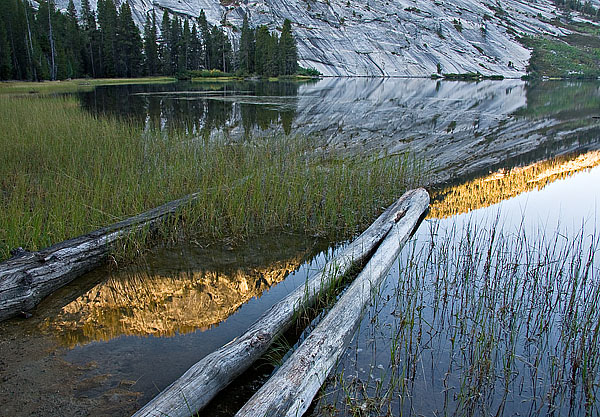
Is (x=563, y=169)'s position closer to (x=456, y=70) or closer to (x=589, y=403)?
(x=589, y=403)

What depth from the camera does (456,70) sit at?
7819 cm

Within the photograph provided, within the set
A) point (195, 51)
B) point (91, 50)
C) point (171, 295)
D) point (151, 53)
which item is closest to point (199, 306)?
point (171, 295)

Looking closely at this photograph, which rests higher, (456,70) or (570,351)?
(456,70)

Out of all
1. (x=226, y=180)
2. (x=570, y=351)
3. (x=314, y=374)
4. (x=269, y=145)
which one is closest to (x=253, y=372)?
(x=314, y=374)

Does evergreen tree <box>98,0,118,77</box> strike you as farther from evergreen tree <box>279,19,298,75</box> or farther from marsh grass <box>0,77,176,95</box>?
evergreen tree <box>279,19,298,75</box>

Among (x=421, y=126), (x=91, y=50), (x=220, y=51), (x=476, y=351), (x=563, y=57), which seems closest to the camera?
(x=476, y=351)

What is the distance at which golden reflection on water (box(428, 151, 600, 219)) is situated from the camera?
8684 millimetres

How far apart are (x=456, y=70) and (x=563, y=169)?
238 ft

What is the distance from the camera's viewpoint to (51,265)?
15.9ft

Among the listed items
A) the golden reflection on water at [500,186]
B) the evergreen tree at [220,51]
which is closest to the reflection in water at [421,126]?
the golden reflection on water at [500,186]

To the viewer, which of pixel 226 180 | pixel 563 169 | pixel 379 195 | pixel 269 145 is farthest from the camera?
pixel 563 169

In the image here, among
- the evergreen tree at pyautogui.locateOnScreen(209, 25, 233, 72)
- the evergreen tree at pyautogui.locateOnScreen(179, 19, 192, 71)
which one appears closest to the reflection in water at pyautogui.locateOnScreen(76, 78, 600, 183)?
the evergreen tree at pyautogui.locateOnScreen(179, 19, 192, 71)

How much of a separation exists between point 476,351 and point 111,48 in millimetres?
63858

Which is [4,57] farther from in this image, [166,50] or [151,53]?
[166,50]
